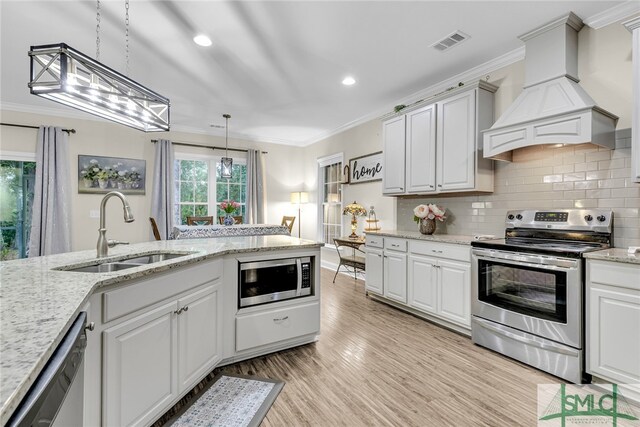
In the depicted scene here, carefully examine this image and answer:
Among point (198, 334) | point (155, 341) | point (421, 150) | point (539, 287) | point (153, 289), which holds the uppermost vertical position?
point (421, 150)

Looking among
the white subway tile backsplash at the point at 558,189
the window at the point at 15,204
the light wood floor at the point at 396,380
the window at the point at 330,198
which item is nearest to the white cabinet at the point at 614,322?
the light wood floor at the point at 396,380

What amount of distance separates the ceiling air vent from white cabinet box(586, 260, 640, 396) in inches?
84.5

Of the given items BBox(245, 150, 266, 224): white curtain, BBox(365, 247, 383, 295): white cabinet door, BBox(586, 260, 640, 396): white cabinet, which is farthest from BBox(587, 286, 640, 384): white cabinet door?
BBox(245, 150, 266, 224): white curtain

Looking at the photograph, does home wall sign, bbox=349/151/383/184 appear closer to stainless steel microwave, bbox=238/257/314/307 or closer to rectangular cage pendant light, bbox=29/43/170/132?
stainless steel microwave, bbox=238/257/314/307

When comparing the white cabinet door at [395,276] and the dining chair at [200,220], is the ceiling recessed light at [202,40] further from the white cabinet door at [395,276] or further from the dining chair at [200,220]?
the dining chair at [200,220]

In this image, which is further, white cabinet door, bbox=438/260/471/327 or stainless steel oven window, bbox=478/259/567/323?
white cabinet door, bbox=438/260/471/327

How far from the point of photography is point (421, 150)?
3.71 metres

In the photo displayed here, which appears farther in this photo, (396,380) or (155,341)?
(396,380)

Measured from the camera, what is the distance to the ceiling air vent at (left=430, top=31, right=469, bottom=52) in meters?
2.87

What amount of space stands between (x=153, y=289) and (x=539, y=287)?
8.76 feet

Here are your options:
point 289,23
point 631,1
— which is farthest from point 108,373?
point 631,1

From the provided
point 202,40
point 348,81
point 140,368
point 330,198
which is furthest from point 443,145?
point 140,368

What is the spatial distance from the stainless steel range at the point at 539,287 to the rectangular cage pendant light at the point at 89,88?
2.97 meters

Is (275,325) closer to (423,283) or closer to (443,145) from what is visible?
(423,283)
